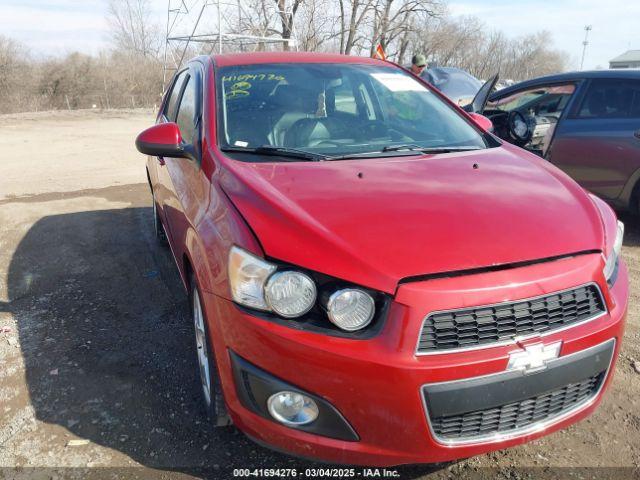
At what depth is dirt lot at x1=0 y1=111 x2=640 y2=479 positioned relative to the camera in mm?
2121

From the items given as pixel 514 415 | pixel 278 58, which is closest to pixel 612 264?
pixel 514 415

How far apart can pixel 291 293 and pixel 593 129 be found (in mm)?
4317

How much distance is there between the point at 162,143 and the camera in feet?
8.55

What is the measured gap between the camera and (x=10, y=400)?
2.55 meters

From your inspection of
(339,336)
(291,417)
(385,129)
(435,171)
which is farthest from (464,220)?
(385,129)

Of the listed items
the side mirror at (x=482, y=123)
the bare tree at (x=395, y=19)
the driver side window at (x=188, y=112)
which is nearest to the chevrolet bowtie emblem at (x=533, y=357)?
the side mirror at (x=482, y=123)

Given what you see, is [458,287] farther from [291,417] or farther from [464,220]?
[291,417]

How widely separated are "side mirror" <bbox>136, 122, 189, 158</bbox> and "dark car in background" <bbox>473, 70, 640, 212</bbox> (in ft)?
8.98

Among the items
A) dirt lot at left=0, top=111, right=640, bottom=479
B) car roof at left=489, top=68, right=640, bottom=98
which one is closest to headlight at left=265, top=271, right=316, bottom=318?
dirt lot at left=0, top=111, right=640, bottom=479

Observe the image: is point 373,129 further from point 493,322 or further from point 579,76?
point 579,76

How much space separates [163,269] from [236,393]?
2.68 metres

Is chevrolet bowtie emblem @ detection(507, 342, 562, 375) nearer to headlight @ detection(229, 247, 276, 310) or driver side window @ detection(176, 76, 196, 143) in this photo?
headlight @ detection(229, 247, 276, 310)

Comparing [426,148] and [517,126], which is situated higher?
[426,148]

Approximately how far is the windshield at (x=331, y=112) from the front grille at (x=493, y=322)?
1175 millimetres
